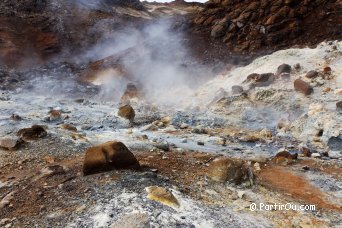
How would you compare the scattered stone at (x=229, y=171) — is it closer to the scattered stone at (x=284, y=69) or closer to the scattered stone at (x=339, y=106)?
the scattered stone at (x=339, y=106)

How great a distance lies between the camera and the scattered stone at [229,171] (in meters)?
4.92

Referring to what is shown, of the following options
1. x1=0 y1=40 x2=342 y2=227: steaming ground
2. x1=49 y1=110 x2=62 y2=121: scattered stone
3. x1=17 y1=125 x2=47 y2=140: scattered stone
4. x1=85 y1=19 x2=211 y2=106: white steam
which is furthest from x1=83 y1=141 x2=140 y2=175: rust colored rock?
x1=85 y1=19 x2=211 y2=106: white steam

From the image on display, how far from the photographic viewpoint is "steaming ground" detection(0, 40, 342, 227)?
4.05m

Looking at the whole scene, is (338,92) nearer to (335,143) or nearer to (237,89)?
(335,143)

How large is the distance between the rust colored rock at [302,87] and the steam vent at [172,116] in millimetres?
41

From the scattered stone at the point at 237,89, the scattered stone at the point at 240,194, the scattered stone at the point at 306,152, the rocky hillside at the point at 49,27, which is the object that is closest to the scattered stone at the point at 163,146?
the scattered stone at the point at 240,194

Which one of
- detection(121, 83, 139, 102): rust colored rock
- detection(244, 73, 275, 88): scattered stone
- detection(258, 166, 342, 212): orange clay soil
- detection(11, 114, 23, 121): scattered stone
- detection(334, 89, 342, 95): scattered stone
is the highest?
detection(244, 73, 275, 88): scattered stone

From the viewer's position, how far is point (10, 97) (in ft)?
37.7

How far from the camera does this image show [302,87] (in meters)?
9.27

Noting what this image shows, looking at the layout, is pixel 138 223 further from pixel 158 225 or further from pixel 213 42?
pixel 213 42

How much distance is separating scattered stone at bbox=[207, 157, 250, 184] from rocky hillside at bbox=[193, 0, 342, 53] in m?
8.41

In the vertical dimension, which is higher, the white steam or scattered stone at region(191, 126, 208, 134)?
the white steam

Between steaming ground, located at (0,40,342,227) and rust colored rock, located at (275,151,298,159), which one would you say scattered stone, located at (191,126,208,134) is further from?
rust colored rock, located at (275,151,298,159)

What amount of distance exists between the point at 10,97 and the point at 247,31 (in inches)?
328
